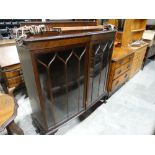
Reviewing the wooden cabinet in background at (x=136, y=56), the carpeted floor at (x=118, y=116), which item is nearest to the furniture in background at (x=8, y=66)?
the carpeted floor at (x=118, y=116)

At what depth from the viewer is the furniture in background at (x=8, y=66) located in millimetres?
1924

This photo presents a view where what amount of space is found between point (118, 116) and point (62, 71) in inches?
48.6

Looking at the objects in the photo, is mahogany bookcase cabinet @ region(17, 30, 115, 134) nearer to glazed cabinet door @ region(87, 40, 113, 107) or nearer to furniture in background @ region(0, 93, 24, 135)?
glazed cabinet door @ region(87, 40, 113, 107)

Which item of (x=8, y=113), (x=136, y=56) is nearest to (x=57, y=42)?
(x=8, y=113)

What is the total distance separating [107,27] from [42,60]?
→ 38.5 inches

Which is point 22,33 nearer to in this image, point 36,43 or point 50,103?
point 36,43

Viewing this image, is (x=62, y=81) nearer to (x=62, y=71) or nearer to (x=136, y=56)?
(x=62, y=71)

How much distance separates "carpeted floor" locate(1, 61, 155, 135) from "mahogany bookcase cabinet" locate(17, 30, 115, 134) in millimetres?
266

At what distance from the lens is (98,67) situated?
162cm

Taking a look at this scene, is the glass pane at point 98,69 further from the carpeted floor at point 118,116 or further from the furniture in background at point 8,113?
the furniture in background at point 8,113

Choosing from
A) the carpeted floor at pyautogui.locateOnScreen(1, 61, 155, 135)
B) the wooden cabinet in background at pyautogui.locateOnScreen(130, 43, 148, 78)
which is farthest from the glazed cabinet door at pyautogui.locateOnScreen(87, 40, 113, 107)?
the wooden cabinet in background at pyautogui.locateOnScreen(130, 43, 148, 78)
